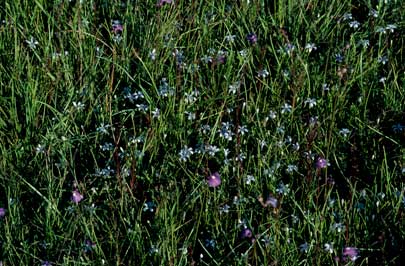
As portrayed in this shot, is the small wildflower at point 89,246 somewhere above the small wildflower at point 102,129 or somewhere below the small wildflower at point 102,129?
below

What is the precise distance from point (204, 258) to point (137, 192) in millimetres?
364

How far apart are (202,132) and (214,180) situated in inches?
12.8

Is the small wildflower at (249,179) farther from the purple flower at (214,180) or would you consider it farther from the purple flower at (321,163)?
the purple flower at (321,163)

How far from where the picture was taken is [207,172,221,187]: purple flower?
9.82ft

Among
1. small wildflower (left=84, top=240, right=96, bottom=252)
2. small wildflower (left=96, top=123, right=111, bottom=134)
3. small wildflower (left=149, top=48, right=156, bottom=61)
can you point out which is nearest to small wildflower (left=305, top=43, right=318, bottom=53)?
small wildflower (left=149, top=48, right=156, bottom=61)

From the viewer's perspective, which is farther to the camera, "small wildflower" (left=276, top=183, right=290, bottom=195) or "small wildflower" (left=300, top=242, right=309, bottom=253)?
"small wildflower" (left=276, top=183, right=290, bottom=195)

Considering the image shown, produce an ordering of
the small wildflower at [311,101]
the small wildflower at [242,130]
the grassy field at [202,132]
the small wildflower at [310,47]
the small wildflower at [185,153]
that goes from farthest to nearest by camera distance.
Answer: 1. the small wildflower at [310,47]
2. the small wildflower at [311,101]
3. the small wildflower at [242,130]
4. the small wildflower at [185,153]
5. the grassy field at [202,132]

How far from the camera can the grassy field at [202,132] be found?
9.37 feet

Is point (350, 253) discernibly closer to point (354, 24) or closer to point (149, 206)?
point (149, 206)

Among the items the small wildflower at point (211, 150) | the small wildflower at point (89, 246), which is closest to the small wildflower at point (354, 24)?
the small wildflower at point (211, 150)

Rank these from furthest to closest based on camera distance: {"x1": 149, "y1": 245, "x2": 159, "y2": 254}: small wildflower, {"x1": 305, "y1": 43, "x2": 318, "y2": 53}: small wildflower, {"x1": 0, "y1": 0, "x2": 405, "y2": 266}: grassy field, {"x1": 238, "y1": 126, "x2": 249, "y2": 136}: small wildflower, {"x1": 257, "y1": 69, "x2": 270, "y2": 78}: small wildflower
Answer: {"x1": 305, "y1": 43, "x2": 318, "y2": 53}: small wildflower < {"x1": 257, "y1": 69, "x2": 270, "y2": 78}: small wildflower < {"x1": 238, "y1": 126, "x2": 249, "y2": 136}: small wildflower < {"x1": 0, "y1": 0, "x2": 405, "y2": 266}: grassy field < {"x1": 149, "y1": 245, "x2": 159, "y2": 254}: small wildflower

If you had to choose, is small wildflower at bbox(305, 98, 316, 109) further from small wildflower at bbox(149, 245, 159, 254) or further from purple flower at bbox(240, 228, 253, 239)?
small wildflower at bbox(149, 245, 159, 254)

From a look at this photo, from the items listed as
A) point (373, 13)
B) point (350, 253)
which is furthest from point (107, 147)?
point (373, 13)

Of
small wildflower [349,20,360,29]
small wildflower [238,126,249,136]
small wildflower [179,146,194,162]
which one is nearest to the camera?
small wildflower [179,146,194,162]
